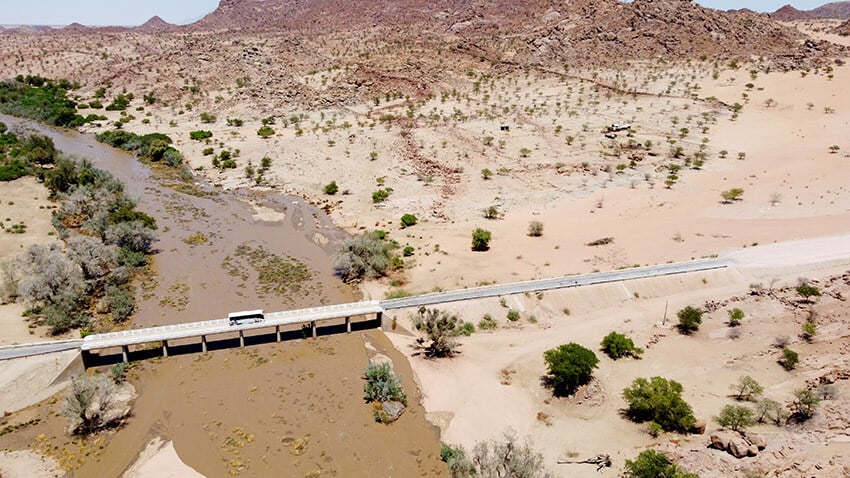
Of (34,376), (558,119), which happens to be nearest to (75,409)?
(34,376)

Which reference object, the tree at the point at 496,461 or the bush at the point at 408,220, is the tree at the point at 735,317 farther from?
the bush at the point at 408,220

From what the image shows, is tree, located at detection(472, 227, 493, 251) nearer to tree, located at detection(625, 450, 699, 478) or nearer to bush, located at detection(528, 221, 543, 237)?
bush, located at detection(528, 221, 543, 237)

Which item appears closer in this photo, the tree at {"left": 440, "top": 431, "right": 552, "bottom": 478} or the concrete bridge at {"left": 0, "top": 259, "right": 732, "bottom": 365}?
the tree at {"left": 440, "top": 431, "right": 552, "bottom": 478}

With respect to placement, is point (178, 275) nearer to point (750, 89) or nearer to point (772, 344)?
point (772, 344)

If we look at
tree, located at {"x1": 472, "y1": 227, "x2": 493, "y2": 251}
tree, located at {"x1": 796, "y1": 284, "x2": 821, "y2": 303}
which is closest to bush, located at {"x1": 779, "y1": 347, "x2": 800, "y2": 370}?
tree, located at {"x1": 796, "y1": 284, "x2": 821, "y2": 303}

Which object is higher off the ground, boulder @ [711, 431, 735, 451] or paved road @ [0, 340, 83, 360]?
paved road @ [0, 340, 83, 360]

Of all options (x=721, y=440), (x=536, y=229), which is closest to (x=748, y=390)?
(x=721, y=440)

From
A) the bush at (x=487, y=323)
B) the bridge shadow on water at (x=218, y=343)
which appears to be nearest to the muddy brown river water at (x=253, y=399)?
the bridge shadow on water at (x=218, y=343)

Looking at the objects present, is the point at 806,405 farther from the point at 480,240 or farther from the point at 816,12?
the point at 816,12
